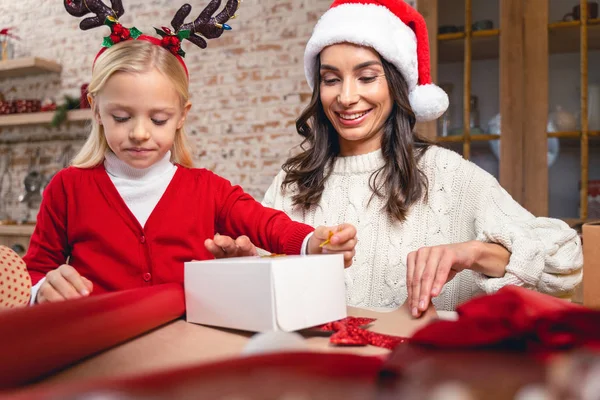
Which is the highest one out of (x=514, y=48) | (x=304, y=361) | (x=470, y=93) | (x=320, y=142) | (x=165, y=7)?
(x=165, y=7)

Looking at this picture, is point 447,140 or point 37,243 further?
point 447,140

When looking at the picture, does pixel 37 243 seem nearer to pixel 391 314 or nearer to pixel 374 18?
pixel 391 314

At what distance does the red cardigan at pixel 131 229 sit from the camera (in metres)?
1.05

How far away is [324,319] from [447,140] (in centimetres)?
264

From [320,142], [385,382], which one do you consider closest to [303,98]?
[320,142]

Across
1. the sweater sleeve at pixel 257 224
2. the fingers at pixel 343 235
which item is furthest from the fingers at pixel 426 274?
the sweater sleeve at pixel 257 224

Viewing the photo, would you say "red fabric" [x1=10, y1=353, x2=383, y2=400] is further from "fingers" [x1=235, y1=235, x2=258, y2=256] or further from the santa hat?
the santa hat

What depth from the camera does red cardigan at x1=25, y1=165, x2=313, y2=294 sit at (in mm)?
1047

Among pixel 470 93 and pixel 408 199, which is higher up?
pixel 470 93

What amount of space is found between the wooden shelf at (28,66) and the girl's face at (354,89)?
3.47m

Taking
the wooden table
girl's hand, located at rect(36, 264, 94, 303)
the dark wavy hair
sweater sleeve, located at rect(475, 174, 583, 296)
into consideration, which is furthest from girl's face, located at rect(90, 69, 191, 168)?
sweater sleeve, located at rect(475, 174, 583, 296)

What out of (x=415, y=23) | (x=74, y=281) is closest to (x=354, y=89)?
(x=415, y=23)

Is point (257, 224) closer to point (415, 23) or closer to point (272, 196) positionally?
point (272, 196)

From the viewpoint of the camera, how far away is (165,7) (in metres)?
4.13
